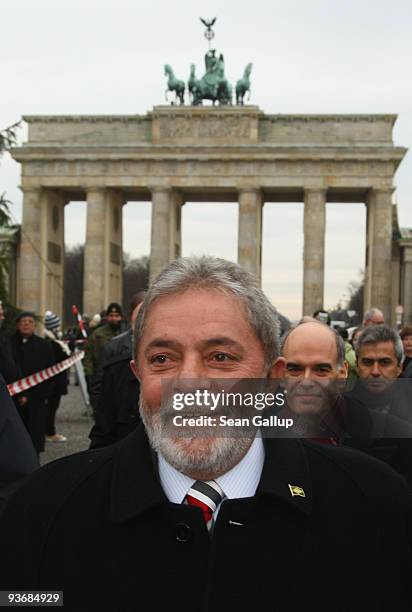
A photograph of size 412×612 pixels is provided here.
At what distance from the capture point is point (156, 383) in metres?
1.79

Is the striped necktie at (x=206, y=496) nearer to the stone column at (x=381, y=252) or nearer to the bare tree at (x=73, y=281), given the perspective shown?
the stone column at (x=381, y=252)

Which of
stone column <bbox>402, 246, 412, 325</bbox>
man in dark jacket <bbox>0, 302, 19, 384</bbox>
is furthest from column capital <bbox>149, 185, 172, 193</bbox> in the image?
man in dark jacket <bbox>0, 302, 19, 384</bbox>

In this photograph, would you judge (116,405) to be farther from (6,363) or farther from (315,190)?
(315,190)

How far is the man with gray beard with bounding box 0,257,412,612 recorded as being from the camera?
1.63m

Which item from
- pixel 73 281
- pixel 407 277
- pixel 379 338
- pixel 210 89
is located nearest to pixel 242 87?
pixel 210 89

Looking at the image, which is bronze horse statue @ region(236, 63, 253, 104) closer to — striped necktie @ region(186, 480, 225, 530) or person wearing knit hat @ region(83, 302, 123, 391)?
person wearing knit hat @ region(83, 302, 123, 391)

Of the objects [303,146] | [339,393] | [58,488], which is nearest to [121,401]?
[339,393]

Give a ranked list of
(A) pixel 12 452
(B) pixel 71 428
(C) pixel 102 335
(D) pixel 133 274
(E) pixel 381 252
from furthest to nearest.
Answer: (D) pixel 133 274 → (E) pixel 381 252 → (B) pixel 71 428 → (C) pixel 102 335 → (A) pixel 12 452

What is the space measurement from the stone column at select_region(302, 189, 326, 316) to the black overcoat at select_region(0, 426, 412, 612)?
1918 inches

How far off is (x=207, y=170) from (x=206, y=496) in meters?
49.4

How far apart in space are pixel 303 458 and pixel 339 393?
554mm

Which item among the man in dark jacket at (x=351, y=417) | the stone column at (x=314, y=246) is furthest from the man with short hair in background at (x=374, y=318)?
the stone column at (x=314, y=246)

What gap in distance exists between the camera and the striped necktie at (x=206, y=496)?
5.59 feet

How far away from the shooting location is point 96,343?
43.7 feet
